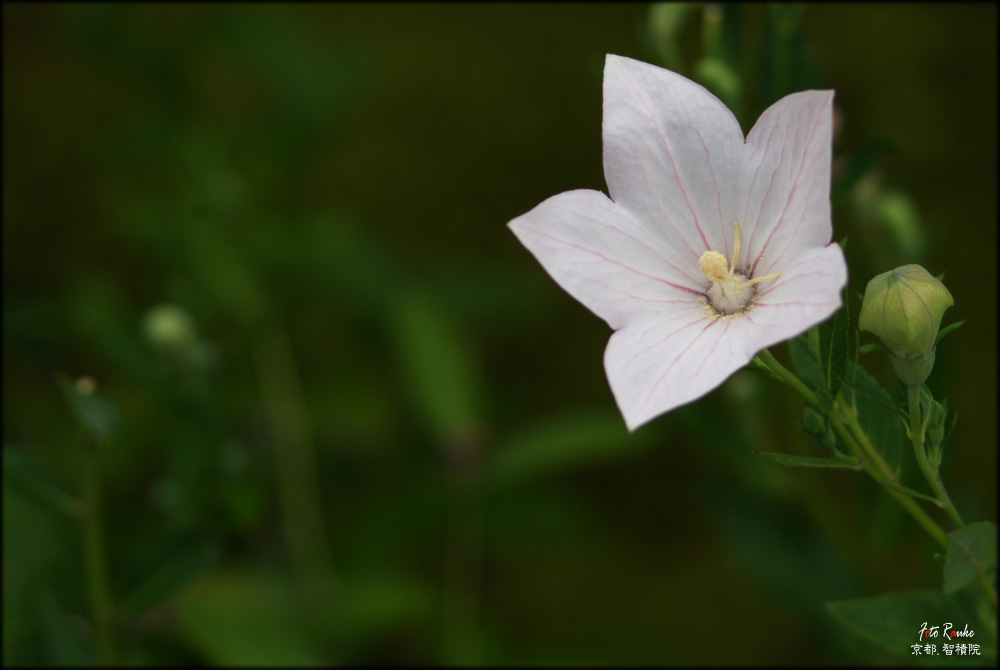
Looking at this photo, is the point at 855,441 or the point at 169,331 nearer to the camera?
the point at 855,441

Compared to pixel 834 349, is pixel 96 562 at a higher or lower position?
lower

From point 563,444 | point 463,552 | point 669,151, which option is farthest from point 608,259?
point 463,552

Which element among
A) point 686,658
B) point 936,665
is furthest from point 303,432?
point 936,665

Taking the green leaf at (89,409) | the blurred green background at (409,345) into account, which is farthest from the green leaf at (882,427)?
the green leaf at (89,409)

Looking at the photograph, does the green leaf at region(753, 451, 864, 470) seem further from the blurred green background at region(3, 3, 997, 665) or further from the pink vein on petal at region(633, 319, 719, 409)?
the blurred green background at region(3, 3, 997, 665)

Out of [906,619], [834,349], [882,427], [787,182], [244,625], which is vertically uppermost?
[787,182]

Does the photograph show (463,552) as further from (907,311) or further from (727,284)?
(907,311)

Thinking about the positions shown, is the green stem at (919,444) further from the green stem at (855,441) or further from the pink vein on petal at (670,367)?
the pink vein on petal at (670,367)
